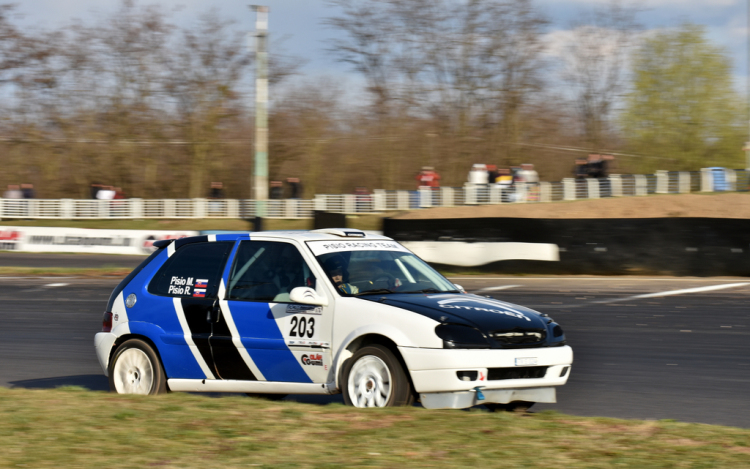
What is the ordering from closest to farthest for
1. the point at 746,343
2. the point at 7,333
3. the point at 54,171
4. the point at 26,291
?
the point at 746,343 < the point at 7,333 < the point at 26,291 < the point at 54,171

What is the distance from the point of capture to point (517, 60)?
5238 centimetres

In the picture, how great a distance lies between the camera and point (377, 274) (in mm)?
7184

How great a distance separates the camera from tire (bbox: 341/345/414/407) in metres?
6.30

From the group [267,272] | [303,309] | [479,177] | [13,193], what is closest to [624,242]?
[267,272]

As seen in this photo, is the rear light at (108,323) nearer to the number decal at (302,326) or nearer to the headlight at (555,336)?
the number decal at (302,326)

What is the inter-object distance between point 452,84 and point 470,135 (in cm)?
350

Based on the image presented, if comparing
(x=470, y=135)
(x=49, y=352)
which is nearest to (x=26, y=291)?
(x=49, y=352)

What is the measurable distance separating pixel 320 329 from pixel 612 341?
6.00 m

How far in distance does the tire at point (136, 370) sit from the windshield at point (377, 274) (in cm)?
172

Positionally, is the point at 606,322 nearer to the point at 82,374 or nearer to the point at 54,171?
the point at 82,374

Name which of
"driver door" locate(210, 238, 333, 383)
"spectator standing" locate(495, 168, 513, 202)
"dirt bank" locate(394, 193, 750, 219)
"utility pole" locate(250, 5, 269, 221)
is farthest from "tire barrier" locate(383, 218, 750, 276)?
"spectator standing" locate(495, 168, 513, 202)

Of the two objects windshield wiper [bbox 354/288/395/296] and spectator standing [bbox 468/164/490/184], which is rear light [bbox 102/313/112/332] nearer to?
windshield wiper [bbox 354/288/395/296]

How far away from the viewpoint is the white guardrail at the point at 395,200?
39531 mm

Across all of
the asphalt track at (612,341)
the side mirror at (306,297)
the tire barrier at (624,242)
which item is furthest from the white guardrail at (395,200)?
the side mirror at (306,297)
